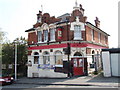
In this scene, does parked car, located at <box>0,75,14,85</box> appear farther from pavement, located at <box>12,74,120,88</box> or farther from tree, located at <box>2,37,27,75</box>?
tree, located at <box>2,37,27,75</box>

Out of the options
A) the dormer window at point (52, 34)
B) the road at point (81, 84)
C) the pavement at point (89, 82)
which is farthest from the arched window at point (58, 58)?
the road at point (81, 84)

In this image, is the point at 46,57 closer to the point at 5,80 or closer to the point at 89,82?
the point at 5,80

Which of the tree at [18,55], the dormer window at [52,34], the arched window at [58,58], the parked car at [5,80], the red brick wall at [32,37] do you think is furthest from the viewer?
the tree at [18,55]

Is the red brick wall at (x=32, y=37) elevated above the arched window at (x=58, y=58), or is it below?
above

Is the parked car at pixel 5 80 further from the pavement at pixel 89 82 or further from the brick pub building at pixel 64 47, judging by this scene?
the brick pub building at pixel 64 47

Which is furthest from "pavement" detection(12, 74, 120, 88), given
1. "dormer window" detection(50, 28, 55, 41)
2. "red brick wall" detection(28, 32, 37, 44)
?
"red brick wall" detection(28, 32, 37, 44)

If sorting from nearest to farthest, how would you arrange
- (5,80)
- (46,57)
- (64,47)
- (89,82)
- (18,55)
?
(89,82) → (5,80) → (64,47) → (46,57) → (18,55)

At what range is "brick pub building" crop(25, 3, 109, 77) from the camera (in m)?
17.8

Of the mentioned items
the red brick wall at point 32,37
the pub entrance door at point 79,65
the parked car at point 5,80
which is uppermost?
the red brick wall at point 32,37

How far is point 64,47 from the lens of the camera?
59.4 feet

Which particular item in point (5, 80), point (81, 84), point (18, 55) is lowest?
point (5, 80)

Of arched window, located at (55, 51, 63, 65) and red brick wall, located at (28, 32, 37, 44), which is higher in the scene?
red brick wall, located at (28, 32, 37, 44)

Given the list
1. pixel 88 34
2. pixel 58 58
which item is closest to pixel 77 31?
pixel 88 34

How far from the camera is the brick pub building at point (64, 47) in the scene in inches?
699
